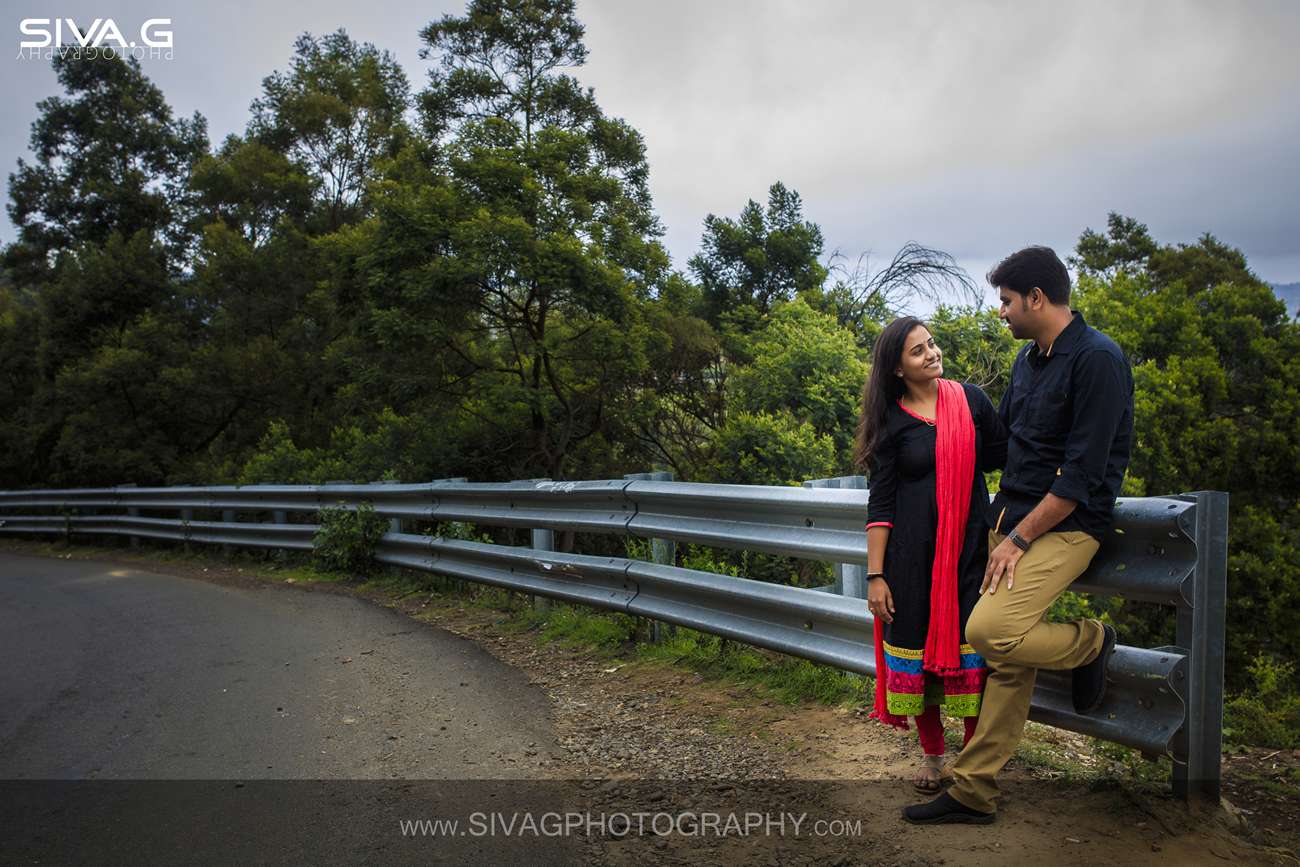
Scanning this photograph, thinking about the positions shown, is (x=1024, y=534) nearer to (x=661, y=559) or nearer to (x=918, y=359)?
(x=918, y=359)

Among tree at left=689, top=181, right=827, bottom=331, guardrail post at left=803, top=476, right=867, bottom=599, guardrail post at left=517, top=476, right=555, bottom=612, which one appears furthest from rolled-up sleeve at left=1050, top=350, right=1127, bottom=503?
tree at left=689, top=181, right=827, bottom=331

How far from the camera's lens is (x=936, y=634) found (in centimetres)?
323

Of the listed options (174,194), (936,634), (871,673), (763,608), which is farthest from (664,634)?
(174,194)

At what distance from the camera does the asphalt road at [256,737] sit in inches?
128

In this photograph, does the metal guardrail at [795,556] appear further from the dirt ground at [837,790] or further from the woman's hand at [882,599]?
the woman's hand at [882,599]

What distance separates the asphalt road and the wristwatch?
1.79 metres

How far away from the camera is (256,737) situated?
4344mm

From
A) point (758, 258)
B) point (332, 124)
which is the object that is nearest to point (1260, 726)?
point (758, 258)

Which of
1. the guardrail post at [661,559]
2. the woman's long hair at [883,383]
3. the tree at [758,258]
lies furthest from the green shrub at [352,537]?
the tree at [758,258]

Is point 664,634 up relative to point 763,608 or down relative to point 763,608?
down

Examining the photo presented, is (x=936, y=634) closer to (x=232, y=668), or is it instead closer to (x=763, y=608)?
(x=763, y=608)

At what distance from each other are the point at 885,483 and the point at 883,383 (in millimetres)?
372

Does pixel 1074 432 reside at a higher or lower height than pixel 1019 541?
higher

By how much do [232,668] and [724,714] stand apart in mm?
3214
